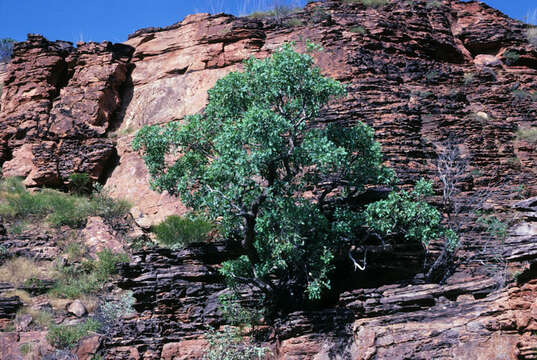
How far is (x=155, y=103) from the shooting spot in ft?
84.3

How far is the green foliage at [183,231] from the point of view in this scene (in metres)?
17.5

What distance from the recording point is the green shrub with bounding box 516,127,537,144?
1966cm

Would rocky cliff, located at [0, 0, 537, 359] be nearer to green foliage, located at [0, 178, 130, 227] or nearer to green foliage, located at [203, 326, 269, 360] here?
green foliage, located at [203, 326, 269, 360]

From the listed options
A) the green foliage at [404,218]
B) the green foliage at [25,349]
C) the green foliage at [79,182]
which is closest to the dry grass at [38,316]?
the green foliage at [25,349]

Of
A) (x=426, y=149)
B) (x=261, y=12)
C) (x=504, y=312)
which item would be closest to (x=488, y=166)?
(x=426, y=149)

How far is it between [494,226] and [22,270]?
15.9 meters

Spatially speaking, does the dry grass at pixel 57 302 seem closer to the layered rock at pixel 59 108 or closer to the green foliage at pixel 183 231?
the green foliage at pixel 183 231

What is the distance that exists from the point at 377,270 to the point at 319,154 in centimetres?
398

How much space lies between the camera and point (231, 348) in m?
12.5

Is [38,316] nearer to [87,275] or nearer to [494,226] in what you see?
[87,275]

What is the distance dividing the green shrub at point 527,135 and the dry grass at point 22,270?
18344mm

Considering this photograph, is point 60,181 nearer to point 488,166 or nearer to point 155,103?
point 155,103

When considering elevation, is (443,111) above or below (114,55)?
below

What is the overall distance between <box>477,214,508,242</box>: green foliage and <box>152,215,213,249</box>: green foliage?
8.98m
